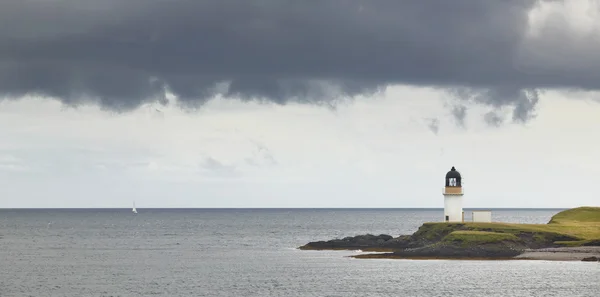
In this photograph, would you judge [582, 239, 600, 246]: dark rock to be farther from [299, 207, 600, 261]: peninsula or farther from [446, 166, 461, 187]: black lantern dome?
[446, 166, 461, 187]: black lantern dome

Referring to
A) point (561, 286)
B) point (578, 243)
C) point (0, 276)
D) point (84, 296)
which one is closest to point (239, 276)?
point (84, 296)

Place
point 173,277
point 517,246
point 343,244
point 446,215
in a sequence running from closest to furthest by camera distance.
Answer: point 173,277, point 517,246, point 446,215, point 343,244

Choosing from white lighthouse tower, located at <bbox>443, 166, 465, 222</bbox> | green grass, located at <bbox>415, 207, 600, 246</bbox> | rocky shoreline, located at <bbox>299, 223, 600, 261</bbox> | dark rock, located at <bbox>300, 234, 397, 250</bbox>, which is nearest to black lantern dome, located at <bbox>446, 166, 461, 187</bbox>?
white lighthouse tower, located at <bbox>443, 166, 465, 222</bbox>

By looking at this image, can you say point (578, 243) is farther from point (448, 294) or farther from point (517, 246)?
point (448, 294)

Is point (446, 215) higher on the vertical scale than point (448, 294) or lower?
higher

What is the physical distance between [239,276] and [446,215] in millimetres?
38070

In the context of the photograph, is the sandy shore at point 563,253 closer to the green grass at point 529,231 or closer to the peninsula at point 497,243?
the peninsula at point 497,243

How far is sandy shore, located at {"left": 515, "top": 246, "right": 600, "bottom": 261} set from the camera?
98.9m

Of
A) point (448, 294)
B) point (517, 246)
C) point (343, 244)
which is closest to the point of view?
point (448, 294)

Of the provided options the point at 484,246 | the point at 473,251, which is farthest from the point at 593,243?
the point at 473,251

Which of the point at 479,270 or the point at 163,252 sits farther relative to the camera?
the point at 163,252

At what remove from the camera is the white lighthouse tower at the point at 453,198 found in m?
118

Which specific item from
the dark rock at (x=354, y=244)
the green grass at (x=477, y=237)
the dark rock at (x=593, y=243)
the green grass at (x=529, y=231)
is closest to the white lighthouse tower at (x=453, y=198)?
the green grass at (x=529, y=231)

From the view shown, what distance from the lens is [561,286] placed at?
7888 centimetres
